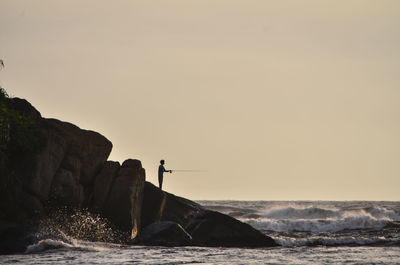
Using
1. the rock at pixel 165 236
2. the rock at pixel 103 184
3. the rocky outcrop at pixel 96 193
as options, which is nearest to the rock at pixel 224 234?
the rocky outcrop at pixel 96 193

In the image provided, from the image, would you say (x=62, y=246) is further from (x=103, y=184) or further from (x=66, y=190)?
(x=103, y=184)

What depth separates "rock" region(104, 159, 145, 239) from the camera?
33.8m

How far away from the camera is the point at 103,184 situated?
113 ft

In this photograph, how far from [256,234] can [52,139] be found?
992 centimetres

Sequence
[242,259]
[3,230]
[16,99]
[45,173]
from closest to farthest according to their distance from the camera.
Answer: [242,259], [3,230], [45,173], [16,99]

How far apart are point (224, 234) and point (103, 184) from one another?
19.3 feet

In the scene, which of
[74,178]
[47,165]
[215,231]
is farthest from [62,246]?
[215,231]

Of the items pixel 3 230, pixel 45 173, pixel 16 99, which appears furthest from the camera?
pixel 16 99

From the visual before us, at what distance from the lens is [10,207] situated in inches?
1178

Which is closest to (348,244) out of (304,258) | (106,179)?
Answer: (304,258)

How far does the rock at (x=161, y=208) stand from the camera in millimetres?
37031

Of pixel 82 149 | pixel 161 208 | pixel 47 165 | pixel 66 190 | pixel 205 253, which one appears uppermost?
pixel 82 149

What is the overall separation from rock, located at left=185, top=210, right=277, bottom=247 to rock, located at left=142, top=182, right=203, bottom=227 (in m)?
2.83

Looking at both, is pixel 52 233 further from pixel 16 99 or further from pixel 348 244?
pixel 348 244
